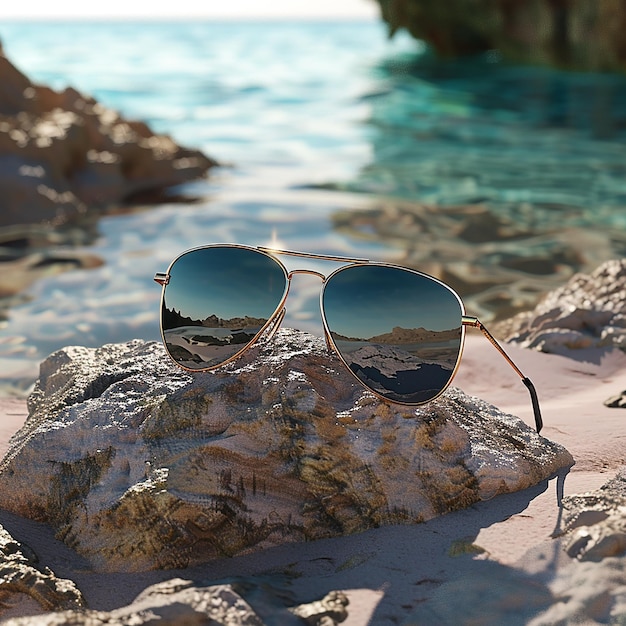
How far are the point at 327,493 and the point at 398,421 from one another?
21 centimetres

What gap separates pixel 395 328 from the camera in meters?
1.66

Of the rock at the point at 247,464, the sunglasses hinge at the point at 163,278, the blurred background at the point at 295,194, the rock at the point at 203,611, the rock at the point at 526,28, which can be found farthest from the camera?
the rock at the point at 526,28

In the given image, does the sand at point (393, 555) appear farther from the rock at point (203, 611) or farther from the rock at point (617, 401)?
the rock at point (617, 401)

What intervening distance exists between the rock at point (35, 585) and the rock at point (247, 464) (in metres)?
0.09

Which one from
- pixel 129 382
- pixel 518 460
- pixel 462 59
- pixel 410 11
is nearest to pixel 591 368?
pixel 518 460

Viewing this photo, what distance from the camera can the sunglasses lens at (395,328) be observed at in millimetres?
1586

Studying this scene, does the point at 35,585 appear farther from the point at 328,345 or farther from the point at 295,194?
the point at 295,194

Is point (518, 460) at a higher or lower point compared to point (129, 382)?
lower

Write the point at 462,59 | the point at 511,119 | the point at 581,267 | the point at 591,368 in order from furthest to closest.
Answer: the point at 462,59 → the point at 511,119 → the point at 581,267 → the point at 591,368

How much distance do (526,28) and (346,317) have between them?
1789 centimetres

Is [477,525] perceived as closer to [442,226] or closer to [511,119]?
[442,226]

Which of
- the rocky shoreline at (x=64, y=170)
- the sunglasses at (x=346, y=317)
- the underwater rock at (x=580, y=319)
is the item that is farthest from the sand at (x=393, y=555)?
the rocky shoreline at (x=64, y=170)

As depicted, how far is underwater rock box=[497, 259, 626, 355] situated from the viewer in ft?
9.73

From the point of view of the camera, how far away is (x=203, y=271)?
1809 mm
